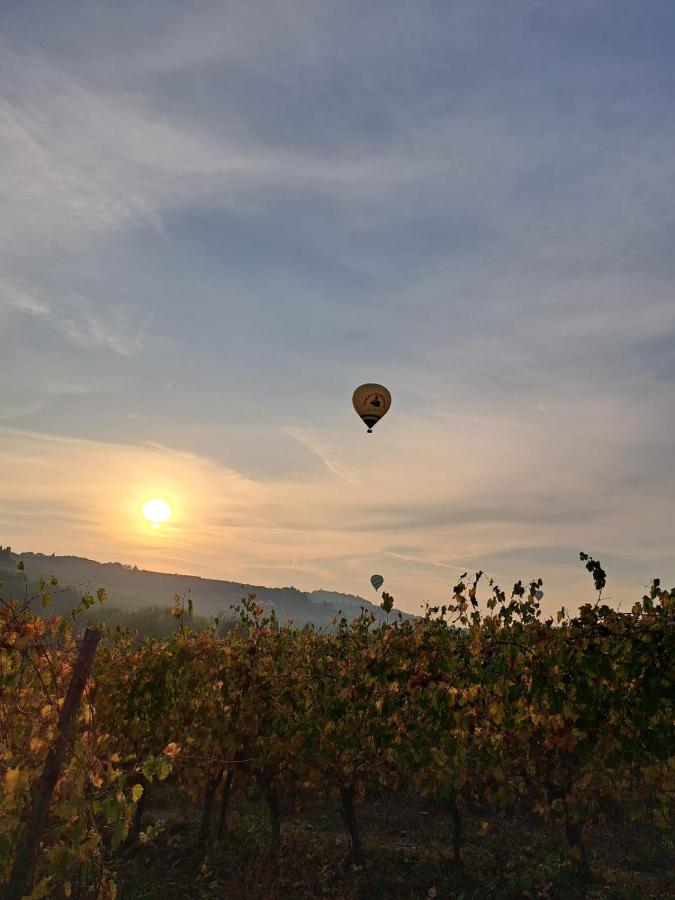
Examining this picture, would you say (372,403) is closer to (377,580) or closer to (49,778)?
(49,778)

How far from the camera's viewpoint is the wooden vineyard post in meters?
5.93

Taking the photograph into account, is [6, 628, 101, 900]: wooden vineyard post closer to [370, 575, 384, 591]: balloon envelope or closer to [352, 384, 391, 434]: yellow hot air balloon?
[352, 384, 391, 434]: yellow hot air balloon

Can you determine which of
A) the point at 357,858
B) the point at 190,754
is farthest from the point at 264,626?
the point at 357,858

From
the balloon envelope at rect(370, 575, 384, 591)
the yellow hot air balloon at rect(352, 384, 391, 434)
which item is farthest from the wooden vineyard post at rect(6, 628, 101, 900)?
the balloon envelope at rect(370, 575, 384, 591)

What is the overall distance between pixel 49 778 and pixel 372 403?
20550mm

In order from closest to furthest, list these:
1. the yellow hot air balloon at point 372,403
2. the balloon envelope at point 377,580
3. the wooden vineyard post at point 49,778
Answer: the wooden vineyard post at point 49,778, the yellow hot air balloon at point 372,403, the balloon envelope at point 377,580

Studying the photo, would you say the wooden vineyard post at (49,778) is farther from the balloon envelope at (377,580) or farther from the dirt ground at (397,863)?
the balloon envelope at (377,580)

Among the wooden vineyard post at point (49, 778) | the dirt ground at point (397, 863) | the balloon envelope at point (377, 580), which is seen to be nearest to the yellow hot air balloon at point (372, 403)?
the dirt ground at point (397, 863)

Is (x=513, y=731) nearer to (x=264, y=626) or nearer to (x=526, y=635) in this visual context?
(x=526, y=635)

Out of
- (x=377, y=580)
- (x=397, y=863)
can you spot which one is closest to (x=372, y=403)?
(x=397, y=863)

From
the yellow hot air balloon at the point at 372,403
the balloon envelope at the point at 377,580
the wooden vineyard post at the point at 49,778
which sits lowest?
the wooden vineyard post at the point at 49,778

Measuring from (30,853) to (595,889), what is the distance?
31.3ft

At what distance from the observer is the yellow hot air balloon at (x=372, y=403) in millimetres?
25597

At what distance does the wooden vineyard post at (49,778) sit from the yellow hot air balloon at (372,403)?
65.1ft
